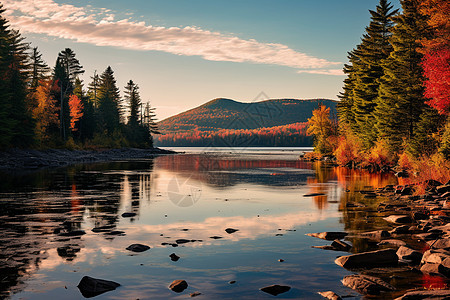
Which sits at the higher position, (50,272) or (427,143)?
(427,143)

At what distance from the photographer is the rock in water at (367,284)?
30.6 feet

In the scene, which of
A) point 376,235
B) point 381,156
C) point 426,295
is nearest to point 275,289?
point 426,295

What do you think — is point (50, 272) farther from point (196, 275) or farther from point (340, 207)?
Answer: point (340, 207)

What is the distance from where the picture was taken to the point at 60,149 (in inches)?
2945

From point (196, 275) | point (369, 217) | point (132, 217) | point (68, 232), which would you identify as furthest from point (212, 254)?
point (369, 217)

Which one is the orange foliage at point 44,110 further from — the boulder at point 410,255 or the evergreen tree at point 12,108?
the boulder at point 410,255

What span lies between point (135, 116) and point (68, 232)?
11758 centimetres

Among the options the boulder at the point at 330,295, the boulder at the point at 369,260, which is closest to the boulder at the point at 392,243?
the boulder at the point at 369,260

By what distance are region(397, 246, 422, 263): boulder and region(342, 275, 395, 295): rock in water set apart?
247 cm

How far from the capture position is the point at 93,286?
932 cm

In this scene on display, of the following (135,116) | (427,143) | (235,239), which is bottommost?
(235,239)

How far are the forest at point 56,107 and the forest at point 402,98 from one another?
48.5 m

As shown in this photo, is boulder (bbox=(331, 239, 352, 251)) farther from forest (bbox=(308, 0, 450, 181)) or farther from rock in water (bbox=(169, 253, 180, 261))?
forest (bbox=(308, 0, 450, 181))

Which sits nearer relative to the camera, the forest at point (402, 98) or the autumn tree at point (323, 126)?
the forest at point (402, 98)
